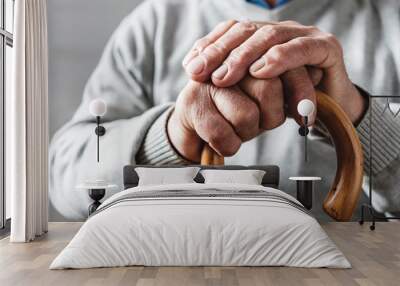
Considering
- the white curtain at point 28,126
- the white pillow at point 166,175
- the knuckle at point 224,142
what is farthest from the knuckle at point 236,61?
the white curtain at point 28,126

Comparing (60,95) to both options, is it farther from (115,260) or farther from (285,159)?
(115,260)

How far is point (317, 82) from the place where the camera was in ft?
23.4

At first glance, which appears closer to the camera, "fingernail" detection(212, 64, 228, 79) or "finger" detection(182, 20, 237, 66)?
"fingernail" detection(212, 64, 228, 79)

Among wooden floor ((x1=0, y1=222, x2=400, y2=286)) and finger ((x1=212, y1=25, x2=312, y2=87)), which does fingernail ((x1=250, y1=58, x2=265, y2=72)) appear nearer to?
finger ((x1=212, y1=25, x2=312, y2=87))

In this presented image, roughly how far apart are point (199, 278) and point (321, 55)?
394 cm

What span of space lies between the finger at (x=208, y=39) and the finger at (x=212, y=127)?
1.87 feet

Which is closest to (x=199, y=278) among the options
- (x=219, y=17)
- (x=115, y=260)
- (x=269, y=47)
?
(x=115, y=260)

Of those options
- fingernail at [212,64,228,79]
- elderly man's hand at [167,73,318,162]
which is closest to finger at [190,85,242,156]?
elderly man's hand at [167,73,318,162]

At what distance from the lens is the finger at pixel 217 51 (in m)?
7.02

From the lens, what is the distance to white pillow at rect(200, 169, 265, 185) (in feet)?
21.5

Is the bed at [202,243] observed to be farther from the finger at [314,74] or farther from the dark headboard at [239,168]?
the finger at [314,74]

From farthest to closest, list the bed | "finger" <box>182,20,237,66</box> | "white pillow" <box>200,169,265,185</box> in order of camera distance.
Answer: "finger" <box>182,20,237,66</box>, "white pillow" <box>200,169,265,185</box>, the bed

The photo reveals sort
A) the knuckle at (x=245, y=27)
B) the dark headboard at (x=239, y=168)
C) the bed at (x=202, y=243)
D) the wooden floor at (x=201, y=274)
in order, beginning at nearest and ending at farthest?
the wooden floor at (x=201, y=274) < the bed at (x=202, y=243) < the dark headboard at (x=239, y=168) < the knuckle at (x=245, y=27)

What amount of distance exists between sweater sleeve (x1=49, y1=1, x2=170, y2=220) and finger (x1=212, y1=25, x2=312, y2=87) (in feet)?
3.30
